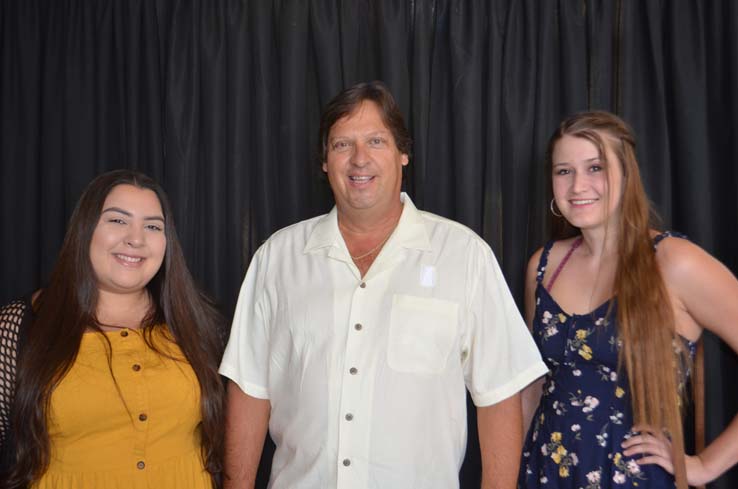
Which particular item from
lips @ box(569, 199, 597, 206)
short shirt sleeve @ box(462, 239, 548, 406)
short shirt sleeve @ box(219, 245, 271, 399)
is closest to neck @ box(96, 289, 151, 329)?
short shirt sleeve @ box(219, 245, 271, 399)

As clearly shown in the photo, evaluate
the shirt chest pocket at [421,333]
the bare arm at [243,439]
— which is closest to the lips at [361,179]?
the shirt chest pocket at [421,333]

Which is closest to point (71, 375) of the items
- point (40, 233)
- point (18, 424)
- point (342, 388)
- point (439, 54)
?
point (18, 424)

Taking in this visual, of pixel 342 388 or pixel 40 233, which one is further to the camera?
pixel 40 233

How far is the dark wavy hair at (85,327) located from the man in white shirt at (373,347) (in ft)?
0.29

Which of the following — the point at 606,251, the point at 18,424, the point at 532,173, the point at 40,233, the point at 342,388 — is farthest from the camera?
the point at 40,233

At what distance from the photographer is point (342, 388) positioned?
1.73m

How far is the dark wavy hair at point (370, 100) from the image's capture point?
6.18 ft

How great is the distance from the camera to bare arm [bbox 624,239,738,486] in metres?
1.67

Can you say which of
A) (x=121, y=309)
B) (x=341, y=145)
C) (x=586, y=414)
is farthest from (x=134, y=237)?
(x=586, y=414)

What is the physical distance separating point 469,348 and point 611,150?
68cm

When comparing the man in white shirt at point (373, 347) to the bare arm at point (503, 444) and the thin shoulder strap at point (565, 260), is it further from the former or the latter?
the thin shoulder strap at point (565, 260)

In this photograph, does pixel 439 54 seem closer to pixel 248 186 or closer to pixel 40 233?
pixel 248 186

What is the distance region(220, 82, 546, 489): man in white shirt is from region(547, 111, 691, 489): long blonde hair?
0.82 feet

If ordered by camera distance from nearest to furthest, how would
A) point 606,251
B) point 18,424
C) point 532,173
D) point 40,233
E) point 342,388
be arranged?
point 18,424 → point 342,388 → point 606,251 → point 532,173 → point 40,233
